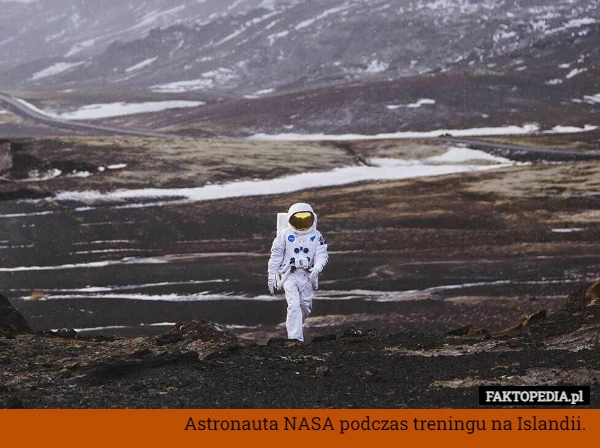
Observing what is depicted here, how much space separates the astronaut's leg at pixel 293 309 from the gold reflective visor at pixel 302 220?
30.2 inches

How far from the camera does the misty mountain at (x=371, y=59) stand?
3068 inches

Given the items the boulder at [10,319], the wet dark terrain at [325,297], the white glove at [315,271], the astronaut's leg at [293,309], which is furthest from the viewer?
the boulder at [10,319]

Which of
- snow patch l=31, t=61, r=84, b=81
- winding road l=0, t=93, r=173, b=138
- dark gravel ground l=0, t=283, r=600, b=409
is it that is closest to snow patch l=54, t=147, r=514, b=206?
winding road l=0, t=93, r=173, b=138

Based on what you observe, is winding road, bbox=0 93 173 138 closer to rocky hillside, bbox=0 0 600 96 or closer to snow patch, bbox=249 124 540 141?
snow patch, bbox=249 124 540 141

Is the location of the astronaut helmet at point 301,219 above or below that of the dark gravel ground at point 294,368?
above

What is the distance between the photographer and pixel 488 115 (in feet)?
234

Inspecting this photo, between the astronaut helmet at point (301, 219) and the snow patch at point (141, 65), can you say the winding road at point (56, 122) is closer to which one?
the snow patch at point (141, 65)

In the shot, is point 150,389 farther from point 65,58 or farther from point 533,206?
point 65,58

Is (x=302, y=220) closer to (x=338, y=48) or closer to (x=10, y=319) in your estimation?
(x=10, y=319)

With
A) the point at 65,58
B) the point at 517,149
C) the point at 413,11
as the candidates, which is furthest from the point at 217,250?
the point at 65,58

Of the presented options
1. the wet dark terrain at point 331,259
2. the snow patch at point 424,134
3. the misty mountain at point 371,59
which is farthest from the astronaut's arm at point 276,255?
the misty mountain at point 371,59

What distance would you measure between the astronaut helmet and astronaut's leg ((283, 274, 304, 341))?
2.43 feet

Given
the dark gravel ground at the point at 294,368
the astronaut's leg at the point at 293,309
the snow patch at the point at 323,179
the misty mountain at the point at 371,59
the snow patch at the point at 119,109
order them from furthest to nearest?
1. the snow patch at the point at 119,109
2. the misty mountain at the point at 371,59
3. the snow patch at the point at 323,179
4. the astronaut's leg at the point at 293,309
5. the dark gravel ground at the point at 294,368

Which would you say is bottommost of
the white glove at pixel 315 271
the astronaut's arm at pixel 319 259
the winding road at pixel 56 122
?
the white glove at pixel 315 271
